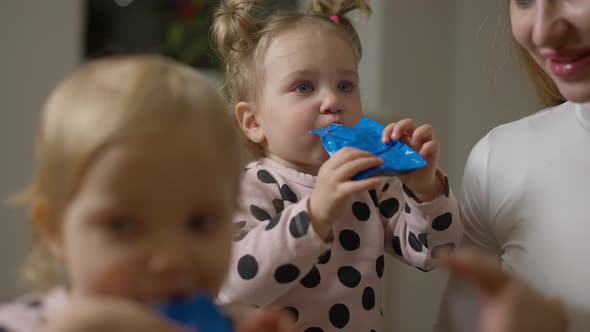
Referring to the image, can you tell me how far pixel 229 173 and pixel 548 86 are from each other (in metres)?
0.63

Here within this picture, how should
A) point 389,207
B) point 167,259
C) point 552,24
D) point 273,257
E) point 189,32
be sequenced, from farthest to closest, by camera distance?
1. point 189,32
2. point 389,207
3. point 273,257
4. point 552,24
5. point 167,259

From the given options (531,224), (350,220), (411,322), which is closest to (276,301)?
(350,220)

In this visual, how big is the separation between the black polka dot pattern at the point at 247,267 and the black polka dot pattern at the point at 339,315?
0.50ft

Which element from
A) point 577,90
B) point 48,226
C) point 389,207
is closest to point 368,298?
point 389,207

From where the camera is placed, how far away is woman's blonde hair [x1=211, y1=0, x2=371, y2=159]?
110 cm

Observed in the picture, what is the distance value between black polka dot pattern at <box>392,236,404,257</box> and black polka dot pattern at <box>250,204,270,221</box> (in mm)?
199

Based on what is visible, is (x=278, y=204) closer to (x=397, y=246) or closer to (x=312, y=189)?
(x=312, y=189)

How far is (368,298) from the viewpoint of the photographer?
99 centimetres

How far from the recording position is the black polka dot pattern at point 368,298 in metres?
0.99

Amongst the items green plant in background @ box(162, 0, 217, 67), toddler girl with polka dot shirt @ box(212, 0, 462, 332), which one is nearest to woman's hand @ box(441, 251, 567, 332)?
toddler girl with polka dot shirt @ box(212, 0, 462, 332)

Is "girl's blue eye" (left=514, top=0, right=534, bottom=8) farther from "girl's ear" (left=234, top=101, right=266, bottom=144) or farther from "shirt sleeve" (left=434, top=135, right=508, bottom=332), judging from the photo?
"girl's ear" (left=234, top=101, right=266, bottom=144)

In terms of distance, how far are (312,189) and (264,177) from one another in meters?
0.07

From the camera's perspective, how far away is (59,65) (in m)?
1.84

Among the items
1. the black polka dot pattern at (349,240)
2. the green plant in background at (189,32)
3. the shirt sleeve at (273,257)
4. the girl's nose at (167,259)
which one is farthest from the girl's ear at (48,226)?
the green plant in background at (189,32)
